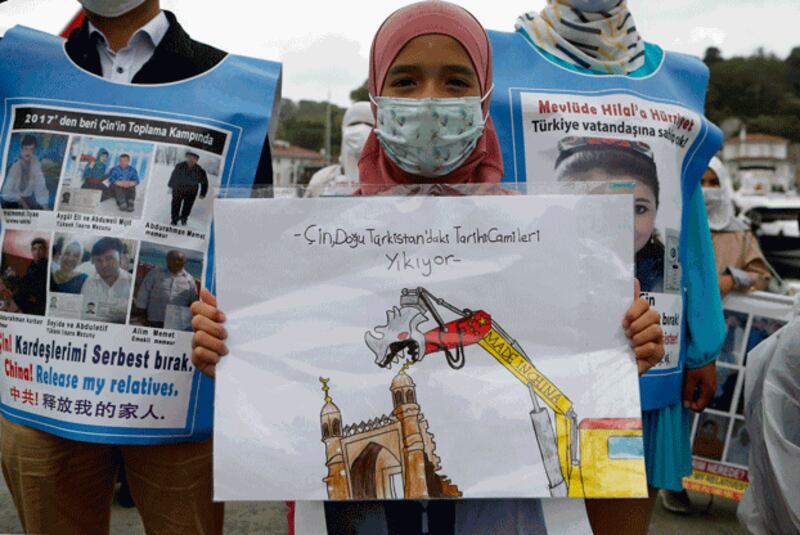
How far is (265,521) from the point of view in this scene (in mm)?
3793

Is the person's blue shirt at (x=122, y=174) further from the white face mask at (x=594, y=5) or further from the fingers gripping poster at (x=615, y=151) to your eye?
the white face mask at (x=594, y=5)

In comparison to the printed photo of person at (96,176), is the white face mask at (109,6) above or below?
above

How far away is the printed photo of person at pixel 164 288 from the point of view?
1800mm

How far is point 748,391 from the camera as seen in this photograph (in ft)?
10.3

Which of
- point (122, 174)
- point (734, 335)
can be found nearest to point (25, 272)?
point (122, 174)

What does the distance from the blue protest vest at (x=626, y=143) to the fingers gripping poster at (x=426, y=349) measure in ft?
2.19

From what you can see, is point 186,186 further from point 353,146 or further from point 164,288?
point 353,146

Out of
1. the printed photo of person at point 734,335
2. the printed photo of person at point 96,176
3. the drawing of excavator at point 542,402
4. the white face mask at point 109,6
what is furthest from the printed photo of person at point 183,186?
the printed photo of person at point 734,335

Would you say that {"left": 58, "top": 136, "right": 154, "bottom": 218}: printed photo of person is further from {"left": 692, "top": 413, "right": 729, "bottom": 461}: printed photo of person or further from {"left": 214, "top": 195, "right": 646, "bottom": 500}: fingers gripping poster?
{"left": 692, "top": 413, "right": 729, "bottom": 461}: printed photo of person

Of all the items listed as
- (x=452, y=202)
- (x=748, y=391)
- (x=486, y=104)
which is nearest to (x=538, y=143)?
(x=486, y=104)

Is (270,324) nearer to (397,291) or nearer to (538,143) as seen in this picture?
(397,291)

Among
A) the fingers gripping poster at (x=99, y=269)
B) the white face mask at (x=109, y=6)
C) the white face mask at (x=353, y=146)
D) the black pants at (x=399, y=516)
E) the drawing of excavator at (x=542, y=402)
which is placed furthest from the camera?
the white face mask at (x=353, y=146)

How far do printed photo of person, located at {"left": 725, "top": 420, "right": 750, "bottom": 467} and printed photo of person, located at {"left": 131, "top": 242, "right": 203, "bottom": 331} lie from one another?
317 cm

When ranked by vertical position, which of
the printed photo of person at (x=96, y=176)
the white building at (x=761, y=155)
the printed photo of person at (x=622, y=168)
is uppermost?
the white building at (x=761, y=155)
